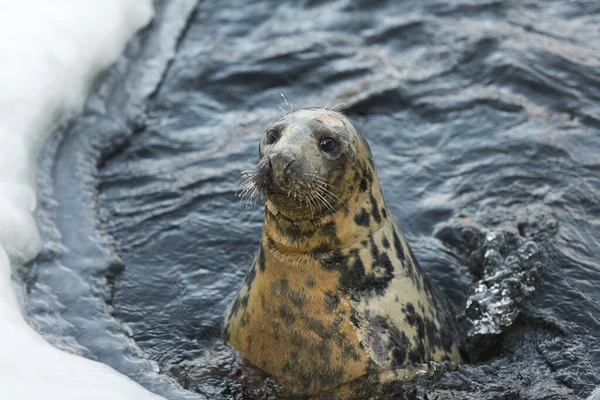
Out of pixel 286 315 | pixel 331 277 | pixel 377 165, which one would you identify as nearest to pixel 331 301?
pixel 331 277

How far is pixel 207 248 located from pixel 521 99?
9.29 feet

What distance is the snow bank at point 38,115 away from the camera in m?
4.30

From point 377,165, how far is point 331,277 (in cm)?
254

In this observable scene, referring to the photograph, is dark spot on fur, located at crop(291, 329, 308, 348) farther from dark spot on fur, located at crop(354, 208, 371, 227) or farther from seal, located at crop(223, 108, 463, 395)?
dark spot on fur, located at crop(354, 208, 371, 227)

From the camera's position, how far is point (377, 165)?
7094 millimetres

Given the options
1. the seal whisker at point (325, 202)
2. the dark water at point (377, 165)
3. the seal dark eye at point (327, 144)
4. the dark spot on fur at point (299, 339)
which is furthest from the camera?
the dark water at point (377, 165)

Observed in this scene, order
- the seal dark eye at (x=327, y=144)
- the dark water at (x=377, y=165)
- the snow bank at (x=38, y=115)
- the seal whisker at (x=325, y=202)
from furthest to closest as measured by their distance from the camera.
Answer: the dark water at (x=377, y=165)
the seal dark eye at (x=327, y=144)
the seal whisker at (x=325, y=202)
the snow bank at (x=38, y=115)

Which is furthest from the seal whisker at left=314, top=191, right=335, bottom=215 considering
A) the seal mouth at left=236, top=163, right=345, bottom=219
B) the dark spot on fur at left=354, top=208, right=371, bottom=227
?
the dark spot on fur at left=354, top=208, right=371, bottom=227

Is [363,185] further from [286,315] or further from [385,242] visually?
[286,315]

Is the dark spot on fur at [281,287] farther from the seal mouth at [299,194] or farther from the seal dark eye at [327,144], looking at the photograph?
the seal dark eye at [327,144]

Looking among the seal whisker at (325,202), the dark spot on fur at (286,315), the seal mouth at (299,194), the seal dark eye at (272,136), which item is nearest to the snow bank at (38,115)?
the dark spot on fur at (286,315)

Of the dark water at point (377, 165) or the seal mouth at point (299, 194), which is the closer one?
the seal mouth at point (299, 194)

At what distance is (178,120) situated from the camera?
7.71 meters

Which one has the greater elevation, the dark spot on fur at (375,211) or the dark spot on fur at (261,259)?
the dark spot on fur at (375,211)
